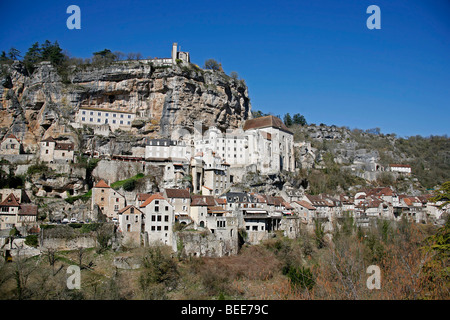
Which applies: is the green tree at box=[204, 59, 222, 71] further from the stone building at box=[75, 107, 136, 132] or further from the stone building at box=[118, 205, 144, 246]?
the stone building at box=[118, 205, 144, 246]

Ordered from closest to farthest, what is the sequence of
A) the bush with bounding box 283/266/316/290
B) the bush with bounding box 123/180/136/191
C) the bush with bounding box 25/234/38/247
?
the bush with bounding box 283/266/316/290 → the bush with bounding box 25/234/38/247 → the bush with bounding box 123/180/136/191

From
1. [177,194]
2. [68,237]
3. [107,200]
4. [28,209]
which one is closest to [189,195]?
[177,194]

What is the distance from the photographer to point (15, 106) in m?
62.2

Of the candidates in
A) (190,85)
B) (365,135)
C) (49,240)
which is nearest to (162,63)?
(190,85)

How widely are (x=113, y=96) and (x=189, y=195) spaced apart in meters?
31.5

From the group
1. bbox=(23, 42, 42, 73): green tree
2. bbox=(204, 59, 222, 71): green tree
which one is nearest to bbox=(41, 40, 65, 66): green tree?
bbox=(23, 42, 42, 73): green tree

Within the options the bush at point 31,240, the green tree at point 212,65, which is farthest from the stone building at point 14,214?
the green tree at point 212,65

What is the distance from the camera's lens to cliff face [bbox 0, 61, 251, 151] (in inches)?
2425

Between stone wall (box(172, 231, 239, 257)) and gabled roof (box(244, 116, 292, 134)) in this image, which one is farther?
gabled roof (box(244, 116, 292, 134))

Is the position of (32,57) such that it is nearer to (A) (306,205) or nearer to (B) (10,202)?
(B) (10,202)

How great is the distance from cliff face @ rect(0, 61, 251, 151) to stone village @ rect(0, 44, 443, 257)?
200cm

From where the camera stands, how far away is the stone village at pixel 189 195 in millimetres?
39562

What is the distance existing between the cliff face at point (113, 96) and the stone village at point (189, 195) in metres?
2.00

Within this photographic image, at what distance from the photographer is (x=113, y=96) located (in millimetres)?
67062
